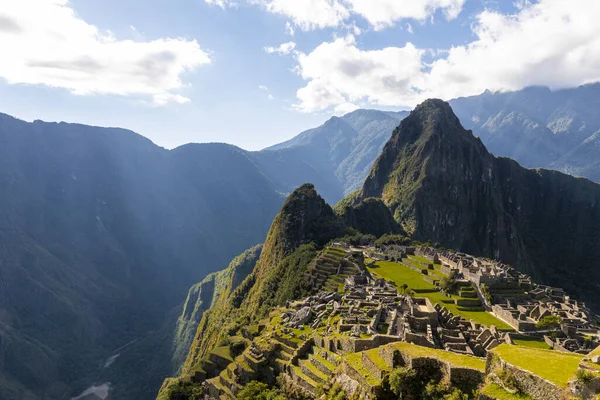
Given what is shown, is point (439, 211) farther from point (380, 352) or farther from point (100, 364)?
point (380, 352)

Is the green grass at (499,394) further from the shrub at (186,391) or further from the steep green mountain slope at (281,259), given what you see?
the steep green mountain slope at (281,259)

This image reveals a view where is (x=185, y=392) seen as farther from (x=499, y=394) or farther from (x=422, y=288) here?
(x=499, y=394)


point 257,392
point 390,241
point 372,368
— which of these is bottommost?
A: point 257,392

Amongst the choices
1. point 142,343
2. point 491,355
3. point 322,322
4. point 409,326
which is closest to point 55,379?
point 142,343

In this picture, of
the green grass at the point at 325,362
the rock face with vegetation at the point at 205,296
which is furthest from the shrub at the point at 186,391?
the rock face with vegetation at the point at 205,296

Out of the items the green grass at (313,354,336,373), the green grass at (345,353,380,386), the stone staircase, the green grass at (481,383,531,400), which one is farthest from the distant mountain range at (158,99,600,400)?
the green grass at (481,383,531,400)

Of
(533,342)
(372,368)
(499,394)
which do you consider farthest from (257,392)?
(533,342)
